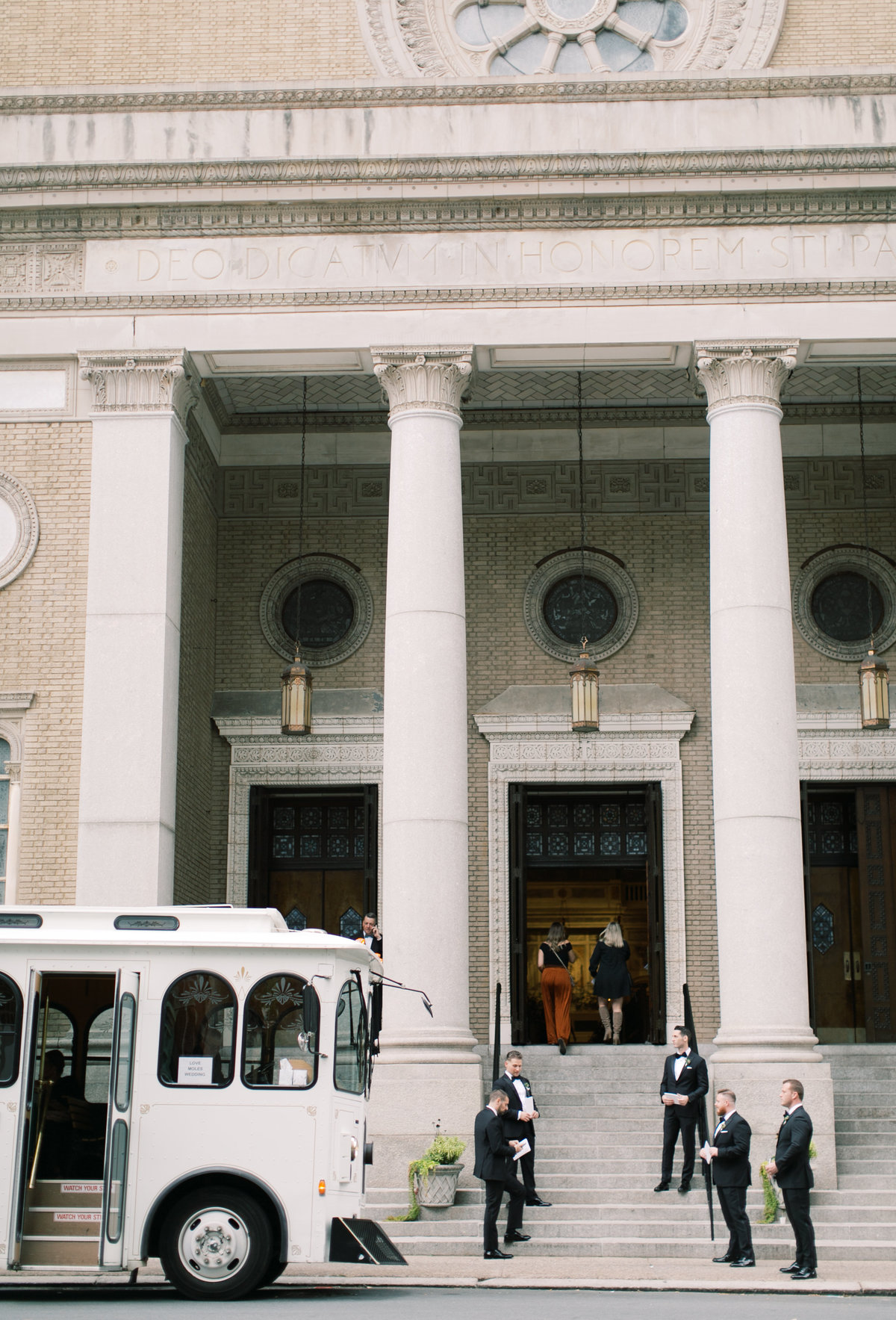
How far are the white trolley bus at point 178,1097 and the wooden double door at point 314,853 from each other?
9.25 metres

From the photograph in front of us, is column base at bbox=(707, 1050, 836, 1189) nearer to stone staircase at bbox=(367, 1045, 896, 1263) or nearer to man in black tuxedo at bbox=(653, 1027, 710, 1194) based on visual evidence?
stone staircase at bbox=(367, 1045, 896, 1263)

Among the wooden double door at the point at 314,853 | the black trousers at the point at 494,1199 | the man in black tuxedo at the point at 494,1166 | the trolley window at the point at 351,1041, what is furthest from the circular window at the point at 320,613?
the trolley window at the point at 351,1041

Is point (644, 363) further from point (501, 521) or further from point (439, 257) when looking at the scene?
point (501, 521)

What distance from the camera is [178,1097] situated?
11.4m

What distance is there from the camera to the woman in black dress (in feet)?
63.3

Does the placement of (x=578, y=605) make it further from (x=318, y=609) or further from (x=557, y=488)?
(x=318, y=609)

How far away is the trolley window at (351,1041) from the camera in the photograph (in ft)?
38.5

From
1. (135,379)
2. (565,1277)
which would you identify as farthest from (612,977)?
(135,379)

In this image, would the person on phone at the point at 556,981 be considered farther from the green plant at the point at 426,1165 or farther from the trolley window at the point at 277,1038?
the trolley window at the point at 277,1038

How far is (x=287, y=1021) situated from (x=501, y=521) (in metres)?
11.1

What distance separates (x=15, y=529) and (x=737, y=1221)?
1024cm

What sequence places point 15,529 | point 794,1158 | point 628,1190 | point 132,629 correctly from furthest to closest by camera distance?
point 15,529
point 132,629
point 628,1190
point 794,1158

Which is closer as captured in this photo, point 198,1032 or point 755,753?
point 198,1032

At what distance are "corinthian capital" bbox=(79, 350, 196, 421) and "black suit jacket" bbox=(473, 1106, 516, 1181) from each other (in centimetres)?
834
